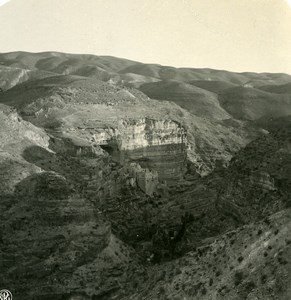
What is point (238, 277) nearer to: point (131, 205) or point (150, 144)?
point (131, 205)

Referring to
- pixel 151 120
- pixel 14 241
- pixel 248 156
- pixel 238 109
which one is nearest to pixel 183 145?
pixel 151 120

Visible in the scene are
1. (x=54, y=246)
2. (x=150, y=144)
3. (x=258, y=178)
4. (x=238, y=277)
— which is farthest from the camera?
(x=150, y=144)

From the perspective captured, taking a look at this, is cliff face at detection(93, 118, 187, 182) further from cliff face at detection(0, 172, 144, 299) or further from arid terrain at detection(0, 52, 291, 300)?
cliff face at detection(0, 172, 144, 299)

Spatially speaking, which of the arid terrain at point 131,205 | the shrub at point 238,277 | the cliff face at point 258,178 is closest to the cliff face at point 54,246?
the arid terrain at point 131,205


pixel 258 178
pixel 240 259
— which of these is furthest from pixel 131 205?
pixel 240 259

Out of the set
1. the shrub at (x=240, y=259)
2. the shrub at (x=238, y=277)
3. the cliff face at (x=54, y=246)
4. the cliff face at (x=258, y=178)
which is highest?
the cliff face at (x=258, y=178)

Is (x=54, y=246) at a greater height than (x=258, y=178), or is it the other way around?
(x=258, y=178)

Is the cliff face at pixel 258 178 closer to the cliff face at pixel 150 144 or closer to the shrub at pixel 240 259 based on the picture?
the shrub at pixel 240 259

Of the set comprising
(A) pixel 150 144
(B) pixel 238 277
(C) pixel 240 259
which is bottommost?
(B) pixel 238 277
